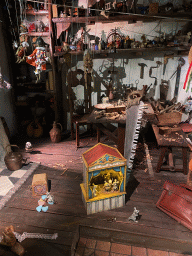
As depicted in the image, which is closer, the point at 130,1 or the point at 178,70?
the point at 130,1

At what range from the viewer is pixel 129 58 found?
5.92m

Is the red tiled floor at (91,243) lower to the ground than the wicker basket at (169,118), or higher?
lower

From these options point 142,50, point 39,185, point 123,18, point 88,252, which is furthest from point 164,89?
point 88,252

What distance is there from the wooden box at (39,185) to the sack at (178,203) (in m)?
1.81

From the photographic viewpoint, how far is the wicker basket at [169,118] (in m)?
4.71

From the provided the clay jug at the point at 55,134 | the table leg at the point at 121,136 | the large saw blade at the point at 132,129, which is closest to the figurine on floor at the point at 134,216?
the large saw blade at the point at 132,129

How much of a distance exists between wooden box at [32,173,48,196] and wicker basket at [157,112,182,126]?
2.68 metres

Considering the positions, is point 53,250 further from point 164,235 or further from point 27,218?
point 164,235

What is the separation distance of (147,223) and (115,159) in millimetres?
998

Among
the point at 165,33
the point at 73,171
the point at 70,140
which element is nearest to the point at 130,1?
the point at 165,33

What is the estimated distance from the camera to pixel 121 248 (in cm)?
291

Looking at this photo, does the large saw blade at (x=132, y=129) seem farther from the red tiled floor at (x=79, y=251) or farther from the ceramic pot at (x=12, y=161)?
→ the ceramic pot at (x=12, y=161)

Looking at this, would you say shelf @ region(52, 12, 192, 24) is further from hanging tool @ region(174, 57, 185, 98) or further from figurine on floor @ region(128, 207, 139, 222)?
figurine on floor @ region(128, 207, 139, 222)

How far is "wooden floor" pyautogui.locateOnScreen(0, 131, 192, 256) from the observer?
285 centimetres
